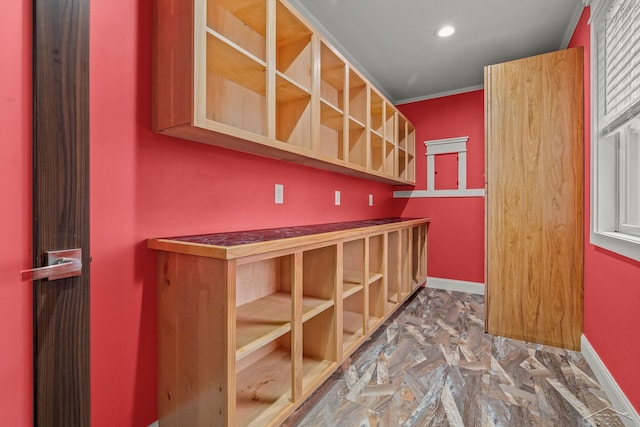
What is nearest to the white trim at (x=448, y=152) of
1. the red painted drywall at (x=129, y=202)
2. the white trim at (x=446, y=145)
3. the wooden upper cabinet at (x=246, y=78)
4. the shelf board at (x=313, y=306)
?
the white trim at (x=446, y=145)

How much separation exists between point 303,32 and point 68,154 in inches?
53.3

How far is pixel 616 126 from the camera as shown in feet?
5.49

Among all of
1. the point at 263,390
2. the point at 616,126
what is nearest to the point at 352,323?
the point at 263,390

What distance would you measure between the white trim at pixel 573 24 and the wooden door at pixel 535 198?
279 millimetres

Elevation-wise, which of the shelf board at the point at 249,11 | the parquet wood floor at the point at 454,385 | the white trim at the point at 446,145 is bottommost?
the parquet wood floor at the point at 454,385

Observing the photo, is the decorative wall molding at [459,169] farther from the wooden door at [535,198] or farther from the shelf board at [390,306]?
the shelf board at [390,306]

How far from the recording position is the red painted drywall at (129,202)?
1.10 m

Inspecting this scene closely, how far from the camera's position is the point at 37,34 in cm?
88

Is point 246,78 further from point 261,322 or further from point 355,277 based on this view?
point 355,277

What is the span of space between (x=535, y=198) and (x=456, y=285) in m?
1.66

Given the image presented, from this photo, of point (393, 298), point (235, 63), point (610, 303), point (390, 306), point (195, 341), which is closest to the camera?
point (195, 341)

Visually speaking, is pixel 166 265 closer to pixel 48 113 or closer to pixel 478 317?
pixel 48 113

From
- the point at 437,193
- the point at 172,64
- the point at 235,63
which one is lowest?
the point at 437,193

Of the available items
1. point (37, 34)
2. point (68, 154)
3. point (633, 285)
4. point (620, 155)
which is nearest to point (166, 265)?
point (68, 154)
